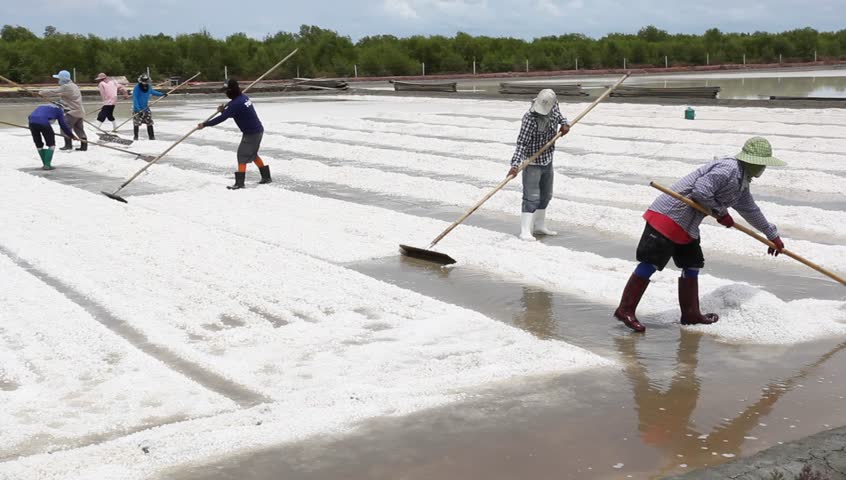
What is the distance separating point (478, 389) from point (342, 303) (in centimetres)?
197

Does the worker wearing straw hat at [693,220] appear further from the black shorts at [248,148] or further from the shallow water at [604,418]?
the black shorts at [248,148]

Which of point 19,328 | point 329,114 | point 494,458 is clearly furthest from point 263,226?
point 329,114

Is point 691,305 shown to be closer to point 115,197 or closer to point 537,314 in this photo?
point 537,314

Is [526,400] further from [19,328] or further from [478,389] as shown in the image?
[19,328]

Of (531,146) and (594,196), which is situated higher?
(531,146)

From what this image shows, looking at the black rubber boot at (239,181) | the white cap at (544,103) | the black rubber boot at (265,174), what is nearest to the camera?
the white cap at (544,103)

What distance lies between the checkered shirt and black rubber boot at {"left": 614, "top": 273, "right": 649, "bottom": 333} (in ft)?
9.30

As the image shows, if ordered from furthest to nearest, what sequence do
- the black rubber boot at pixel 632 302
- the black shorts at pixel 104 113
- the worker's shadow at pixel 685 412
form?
the black shorts at pixel 104 113
the black rubber boot at pixel 632 302
the worker's shadow at pixel 685 412

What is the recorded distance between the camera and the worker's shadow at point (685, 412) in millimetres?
4438

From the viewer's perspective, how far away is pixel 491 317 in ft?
21.9

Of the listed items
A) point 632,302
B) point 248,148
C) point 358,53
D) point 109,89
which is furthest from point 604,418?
point 358,53

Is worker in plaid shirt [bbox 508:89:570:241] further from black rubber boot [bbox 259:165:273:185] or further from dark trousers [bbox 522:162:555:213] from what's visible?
black rubber boot [bbox 259:165:273:185]

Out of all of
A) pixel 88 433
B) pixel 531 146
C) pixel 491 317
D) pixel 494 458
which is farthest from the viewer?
pixel 531 146

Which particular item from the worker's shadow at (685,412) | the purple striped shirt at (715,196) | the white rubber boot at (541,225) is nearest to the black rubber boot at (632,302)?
the worker's shadow at (685,412)
